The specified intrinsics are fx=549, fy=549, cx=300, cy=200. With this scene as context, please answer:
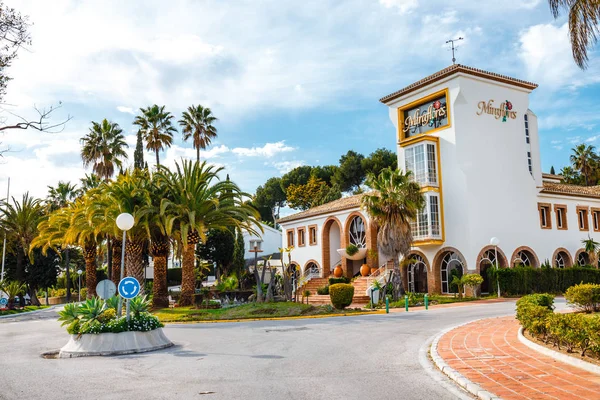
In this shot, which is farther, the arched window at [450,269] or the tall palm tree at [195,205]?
the arched window at [450,269]

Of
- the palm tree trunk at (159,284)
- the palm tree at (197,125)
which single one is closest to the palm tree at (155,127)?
the palm tree at (197,125)

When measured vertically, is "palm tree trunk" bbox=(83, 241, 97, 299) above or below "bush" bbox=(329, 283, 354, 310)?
above

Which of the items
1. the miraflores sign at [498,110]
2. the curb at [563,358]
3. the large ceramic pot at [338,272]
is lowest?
the curb at [563,358]

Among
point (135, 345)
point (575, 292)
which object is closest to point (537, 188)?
point (575, 292)

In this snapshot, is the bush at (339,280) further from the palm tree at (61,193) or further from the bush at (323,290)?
the palm tree at (61,193)

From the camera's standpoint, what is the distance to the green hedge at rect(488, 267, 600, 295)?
A: 32.6m

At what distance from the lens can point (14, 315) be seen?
32.4 metres

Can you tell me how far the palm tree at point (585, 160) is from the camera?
58.7 metres

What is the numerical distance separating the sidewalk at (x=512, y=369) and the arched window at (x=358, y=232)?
90.9 feet

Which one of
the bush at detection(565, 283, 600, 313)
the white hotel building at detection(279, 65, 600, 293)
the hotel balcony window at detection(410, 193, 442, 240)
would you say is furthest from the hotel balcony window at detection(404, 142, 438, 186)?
the bush at detection(565, 283, 600, 313)

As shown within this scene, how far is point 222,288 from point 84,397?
31872 mm

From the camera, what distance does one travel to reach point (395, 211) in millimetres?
31578

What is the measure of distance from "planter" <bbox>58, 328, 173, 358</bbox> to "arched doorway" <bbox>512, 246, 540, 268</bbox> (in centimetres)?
2892

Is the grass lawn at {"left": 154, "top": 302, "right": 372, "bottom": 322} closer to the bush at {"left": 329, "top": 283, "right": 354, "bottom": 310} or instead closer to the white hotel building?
the bush at {"left": 329, "top": 283, "right": 354, "bottom": 310}
